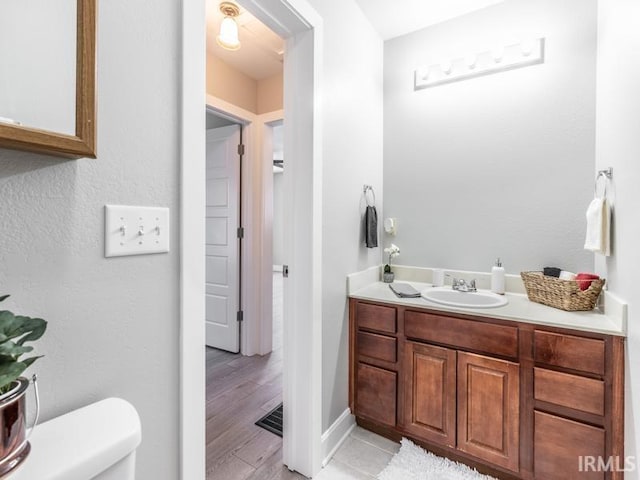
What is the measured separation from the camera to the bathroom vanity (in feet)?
4.21

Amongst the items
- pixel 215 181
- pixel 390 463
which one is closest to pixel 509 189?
pixel 390 463

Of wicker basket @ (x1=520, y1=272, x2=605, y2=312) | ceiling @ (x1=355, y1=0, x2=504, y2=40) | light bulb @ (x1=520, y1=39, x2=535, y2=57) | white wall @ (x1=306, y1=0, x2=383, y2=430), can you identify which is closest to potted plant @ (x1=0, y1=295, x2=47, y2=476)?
white wall @ (x1=306, y1=0, x2=383, y2=430)

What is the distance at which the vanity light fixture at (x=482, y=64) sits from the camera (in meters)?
1.87

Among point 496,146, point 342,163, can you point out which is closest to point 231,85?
point 342,163

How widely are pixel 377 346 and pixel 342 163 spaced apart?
43.6 inches

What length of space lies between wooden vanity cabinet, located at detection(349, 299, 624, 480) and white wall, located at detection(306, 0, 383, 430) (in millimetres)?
175

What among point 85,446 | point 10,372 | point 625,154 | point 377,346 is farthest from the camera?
point 377,346

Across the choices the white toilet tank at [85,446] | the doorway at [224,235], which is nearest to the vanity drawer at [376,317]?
the white toilet tank at [85,446]

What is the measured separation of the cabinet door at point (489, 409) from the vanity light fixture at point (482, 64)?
179 centimetres

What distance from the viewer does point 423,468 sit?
1.56 metres

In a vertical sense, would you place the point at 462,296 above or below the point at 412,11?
below

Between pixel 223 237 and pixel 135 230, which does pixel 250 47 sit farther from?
pixel 135 230

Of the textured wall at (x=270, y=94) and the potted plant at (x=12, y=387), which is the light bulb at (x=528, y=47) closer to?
the textured wall at (x=270, y=94)

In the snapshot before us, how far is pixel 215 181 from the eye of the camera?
305cm
